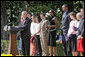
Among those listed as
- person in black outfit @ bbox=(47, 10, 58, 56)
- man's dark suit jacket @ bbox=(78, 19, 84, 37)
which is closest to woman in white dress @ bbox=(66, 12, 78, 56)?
man's dark suit jacket @ bbox=(78, 19, 84, 37)

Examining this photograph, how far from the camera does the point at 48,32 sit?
12336mm

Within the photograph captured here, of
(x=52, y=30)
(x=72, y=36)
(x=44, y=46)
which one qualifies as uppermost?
(x=52, y=30)

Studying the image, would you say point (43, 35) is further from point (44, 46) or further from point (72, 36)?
point (72, 36)

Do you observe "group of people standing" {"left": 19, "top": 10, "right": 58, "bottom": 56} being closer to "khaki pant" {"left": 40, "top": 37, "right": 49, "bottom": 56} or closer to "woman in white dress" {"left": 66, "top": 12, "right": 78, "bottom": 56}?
"khaki pant" {"left": 40, "top": 37, "right": 49, "bottom": 56}

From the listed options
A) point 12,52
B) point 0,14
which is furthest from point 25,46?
point 0,14

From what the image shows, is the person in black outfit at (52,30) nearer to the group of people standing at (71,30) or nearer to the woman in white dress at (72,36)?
the group of people standing at (71,30)

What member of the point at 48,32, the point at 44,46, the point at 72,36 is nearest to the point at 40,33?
the point at 44,46

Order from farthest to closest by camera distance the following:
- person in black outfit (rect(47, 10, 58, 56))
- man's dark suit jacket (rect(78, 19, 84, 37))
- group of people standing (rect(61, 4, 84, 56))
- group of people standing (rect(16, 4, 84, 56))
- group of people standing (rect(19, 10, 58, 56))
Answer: person in black outfit (rect(47, 10, 58, 56)) → group of people standing (rect(19, 10, 58, 56)) → group of people standing (rect(16, 4, 84, 56)) → group of people standing (rect(61, 4, 84, 56)) → man's dark suit jacket (rect(78, 19, 84, 37))

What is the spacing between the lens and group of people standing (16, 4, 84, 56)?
33.7 feet

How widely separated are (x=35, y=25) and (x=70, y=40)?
5.81ft

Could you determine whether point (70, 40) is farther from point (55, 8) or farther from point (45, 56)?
point (55, 8)

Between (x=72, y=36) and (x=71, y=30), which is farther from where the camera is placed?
(x=72, y=36)

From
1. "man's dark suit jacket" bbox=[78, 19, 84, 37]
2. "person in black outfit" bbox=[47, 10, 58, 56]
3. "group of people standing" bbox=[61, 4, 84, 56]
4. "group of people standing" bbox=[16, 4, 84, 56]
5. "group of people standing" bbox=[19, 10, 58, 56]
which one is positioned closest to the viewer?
"man's dark suit jacket" bbox=[78, 19, 84, 37]

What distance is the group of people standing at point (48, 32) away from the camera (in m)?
10.3
